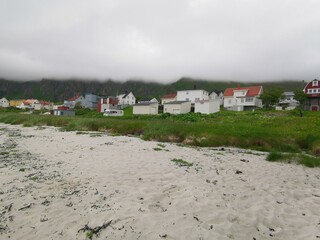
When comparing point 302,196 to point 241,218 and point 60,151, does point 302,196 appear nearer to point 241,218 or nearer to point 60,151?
point 241,218

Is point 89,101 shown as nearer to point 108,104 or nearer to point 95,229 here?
point 108,104

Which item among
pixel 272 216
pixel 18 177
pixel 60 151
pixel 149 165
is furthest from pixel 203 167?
pixel 60 151

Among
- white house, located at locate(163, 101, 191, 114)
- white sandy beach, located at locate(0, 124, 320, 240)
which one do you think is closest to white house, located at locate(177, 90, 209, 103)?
white house, located at locate(163, 101, 191, 114)

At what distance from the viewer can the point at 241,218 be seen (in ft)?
14.8

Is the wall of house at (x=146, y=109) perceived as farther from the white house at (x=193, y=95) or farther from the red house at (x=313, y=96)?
the red house at (x=313, y=96)

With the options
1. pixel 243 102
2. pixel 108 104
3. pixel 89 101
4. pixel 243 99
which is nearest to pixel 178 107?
pixel 243 102

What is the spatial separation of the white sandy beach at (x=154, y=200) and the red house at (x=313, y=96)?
6071cm

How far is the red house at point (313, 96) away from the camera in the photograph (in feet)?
185

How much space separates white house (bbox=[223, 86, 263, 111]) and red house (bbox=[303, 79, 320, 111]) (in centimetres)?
1273

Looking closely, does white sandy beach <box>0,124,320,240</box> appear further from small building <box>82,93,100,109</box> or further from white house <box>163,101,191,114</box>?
small building <box>82,93,100,109</box>

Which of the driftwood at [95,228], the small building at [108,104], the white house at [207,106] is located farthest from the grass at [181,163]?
the small building at [108,104]

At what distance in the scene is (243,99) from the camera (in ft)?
205

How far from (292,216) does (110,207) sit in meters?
4.39

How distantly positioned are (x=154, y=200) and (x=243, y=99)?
63888 millimetres
